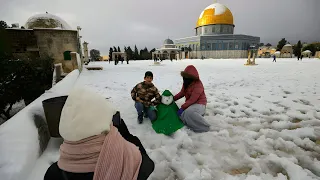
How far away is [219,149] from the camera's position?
2678 millimetres

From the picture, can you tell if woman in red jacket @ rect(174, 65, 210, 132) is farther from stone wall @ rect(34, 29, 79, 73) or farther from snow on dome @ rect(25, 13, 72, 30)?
snow on dome @ rect(25, 13, 72, 30)

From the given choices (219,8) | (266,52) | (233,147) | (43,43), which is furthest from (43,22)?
(266,52)

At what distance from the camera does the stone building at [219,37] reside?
45.3 meters

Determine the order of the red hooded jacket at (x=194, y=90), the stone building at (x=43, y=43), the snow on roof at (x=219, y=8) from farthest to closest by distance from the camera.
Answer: the snow on roof at (x=219, y=8) → the stone building at (x=43, y=43) → the red hooded jacket at (x=194, y=90)

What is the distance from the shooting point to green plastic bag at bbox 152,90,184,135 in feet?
10.4

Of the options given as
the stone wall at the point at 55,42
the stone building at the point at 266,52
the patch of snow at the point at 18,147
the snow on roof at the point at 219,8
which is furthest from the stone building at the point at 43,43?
the stone building at the point at 266,52

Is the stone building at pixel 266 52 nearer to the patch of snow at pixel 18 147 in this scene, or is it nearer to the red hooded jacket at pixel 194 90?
the red hooded jacket at pixel 194 90

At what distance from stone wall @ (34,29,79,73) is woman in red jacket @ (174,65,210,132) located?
52.1 ft

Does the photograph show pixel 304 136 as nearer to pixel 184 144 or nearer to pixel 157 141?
pixel 184 144

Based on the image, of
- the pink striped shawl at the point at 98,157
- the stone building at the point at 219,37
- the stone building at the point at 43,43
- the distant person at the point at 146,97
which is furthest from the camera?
the stone building at the point at 219,37

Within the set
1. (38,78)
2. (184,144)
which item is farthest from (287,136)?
(38,78)

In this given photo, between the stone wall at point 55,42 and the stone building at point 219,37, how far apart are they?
118ft

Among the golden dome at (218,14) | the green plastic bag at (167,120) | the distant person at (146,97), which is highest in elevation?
the golden dome at (218,14)

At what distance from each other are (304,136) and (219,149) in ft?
5.10
